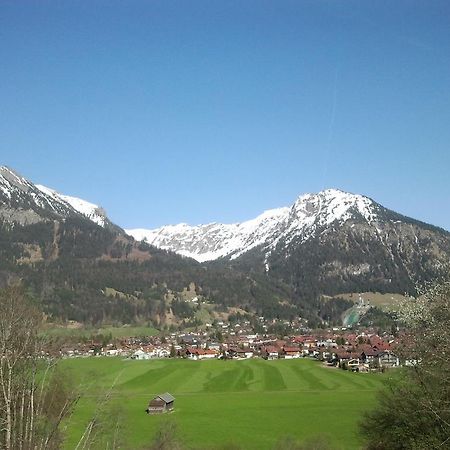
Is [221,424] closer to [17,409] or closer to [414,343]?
[414,343]

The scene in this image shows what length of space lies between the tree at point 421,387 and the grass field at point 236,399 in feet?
41.1

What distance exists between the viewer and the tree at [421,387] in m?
→ 18.6

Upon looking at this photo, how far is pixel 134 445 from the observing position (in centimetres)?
4900

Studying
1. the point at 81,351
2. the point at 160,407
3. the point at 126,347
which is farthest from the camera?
the point at 126,347

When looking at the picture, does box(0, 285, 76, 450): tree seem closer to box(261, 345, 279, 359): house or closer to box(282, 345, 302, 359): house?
box(261, 345, 279, 359): house

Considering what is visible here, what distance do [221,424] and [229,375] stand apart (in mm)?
51608

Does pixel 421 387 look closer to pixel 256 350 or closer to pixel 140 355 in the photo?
pixel 140 355

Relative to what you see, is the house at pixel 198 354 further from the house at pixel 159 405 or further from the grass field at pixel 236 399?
the house at pixel 159 405

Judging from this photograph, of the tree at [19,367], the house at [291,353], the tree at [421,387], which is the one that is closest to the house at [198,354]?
the house at [291,353]

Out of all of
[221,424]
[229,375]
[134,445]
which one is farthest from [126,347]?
[134,445]

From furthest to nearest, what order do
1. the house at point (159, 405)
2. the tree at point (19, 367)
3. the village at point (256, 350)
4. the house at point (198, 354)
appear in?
1. the house at point (198, 354)
2. the village at point (256, 350)
3. the house at point (159, 405)
4. the tree at point (19, 367)

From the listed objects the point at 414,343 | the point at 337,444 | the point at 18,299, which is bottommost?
the point at 337,444

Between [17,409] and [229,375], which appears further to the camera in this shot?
[229,375]

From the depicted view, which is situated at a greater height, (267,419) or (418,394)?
(418,394)
